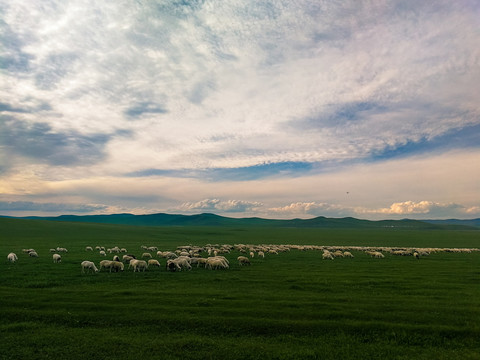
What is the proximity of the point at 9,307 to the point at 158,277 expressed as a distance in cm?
983

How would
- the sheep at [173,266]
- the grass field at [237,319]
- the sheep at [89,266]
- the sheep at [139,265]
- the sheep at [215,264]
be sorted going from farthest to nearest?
the sheep at [215,264] → the sheep at [173,266] → the sheep at [139,265] → the sheep at [89,266] → the grass field at [237,319]

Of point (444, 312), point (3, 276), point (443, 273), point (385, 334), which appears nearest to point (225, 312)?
point (385, 334)

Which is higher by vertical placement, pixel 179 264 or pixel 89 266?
pixel 89 266

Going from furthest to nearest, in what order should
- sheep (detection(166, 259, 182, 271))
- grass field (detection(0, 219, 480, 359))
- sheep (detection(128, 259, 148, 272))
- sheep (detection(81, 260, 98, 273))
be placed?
sheep (detection(166, 259, 182, 271))
sheep (detection(128, 259, 148, 272))
sheep (detection(81, 260, 98, 273))
grass field (detection(0, 219, 480, 359))

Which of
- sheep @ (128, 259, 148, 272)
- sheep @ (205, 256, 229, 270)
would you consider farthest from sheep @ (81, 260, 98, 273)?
sheep @ (205, 256, 229, 270)

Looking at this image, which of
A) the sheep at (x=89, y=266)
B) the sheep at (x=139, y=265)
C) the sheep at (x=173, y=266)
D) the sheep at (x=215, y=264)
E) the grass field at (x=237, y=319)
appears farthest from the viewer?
the sheep at (x=215, y=264)

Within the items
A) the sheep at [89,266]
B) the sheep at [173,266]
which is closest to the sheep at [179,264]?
the sheep at [173,266]

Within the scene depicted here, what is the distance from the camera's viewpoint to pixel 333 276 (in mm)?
23188

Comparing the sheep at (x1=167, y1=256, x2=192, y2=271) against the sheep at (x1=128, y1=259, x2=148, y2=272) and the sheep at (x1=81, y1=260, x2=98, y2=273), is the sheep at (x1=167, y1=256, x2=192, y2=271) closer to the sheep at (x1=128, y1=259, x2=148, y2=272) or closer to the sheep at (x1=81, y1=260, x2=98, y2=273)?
the sheep at (x1=128, y1=259, x2=148, y2=272)

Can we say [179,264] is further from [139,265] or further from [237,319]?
[237,319]

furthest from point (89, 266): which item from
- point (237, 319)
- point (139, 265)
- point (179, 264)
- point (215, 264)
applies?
point (237, 319)

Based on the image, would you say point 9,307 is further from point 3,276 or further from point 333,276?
point 333,276

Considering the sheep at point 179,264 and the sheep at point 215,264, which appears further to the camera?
the sheep at point 215,264

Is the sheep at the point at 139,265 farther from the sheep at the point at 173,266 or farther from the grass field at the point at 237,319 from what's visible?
the grass field at the point at 237,319
